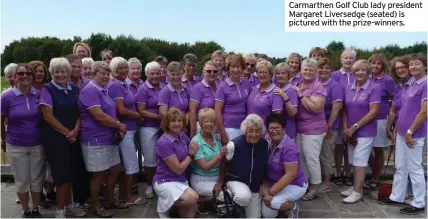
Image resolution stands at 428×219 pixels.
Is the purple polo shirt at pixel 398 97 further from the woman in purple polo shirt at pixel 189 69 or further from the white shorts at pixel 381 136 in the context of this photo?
the woman in purple polo shirt at pixel 189 69

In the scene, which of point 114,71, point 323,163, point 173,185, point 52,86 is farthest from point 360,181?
point 52,86

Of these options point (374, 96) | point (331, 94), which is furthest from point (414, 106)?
point (331, 94)

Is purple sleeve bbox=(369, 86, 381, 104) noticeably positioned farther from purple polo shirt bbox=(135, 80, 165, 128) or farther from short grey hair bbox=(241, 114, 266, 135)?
purple polo shirt bbox=(135, 80, 165, 128)

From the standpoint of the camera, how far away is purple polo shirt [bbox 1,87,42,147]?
4.22m

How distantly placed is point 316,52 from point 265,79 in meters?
1.51

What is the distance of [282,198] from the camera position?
14.1 feet

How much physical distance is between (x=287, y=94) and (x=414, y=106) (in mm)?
1539

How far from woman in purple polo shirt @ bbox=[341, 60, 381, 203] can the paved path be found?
0.17 metres

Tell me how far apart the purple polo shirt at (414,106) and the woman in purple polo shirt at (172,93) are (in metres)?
2.75

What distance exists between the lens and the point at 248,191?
14.1 feet

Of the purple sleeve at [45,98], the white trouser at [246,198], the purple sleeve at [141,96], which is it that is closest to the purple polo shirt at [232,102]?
the white trouser at [246,198]

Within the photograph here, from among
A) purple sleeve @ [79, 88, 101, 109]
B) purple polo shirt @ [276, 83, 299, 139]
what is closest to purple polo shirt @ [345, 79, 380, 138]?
purple polo shirt @ [276, 83, 299, 139]

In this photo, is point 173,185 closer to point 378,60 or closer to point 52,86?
point 52,86

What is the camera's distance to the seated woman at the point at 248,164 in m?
4.26
